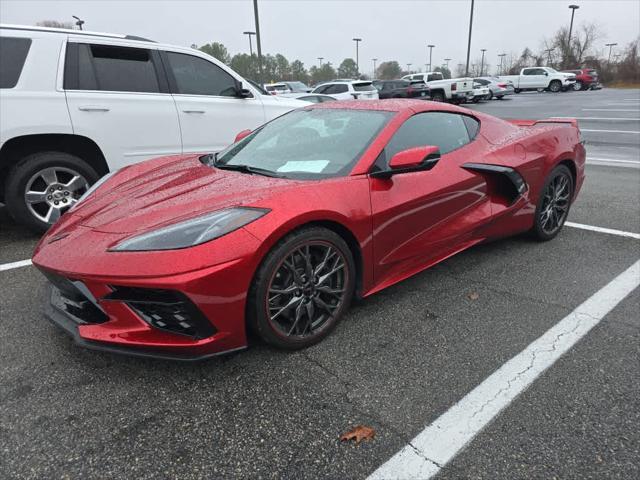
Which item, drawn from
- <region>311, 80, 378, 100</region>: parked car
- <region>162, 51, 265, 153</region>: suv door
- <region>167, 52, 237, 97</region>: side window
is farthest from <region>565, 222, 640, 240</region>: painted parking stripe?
<region>311, 80, 378, 100</region>: parked car

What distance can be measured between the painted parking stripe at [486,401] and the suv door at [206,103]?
410 centimetres

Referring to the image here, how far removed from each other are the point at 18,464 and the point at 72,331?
0.58 m

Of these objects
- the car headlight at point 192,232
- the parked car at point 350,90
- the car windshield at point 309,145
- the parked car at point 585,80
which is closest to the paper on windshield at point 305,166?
the car windshield at point 309,145

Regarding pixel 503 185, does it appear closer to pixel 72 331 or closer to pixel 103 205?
pixel 103 205

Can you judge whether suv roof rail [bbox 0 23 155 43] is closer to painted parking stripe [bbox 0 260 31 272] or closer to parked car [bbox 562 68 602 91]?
painted parking stripe [bbox 0 260 31 272]

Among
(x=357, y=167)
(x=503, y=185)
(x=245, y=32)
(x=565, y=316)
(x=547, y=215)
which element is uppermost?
(x=245, y=32)

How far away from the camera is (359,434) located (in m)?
1.89

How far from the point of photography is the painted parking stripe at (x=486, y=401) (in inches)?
68.9

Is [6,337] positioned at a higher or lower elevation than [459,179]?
lower

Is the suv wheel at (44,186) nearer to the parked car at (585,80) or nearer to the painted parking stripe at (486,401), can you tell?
the painted parking stripe at (486,401)

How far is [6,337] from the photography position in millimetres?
2633

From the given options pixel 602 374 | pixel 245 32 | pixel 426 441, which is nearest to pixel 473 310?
pixel 602 374

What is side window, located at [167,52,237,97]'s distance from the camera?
5.09 meters

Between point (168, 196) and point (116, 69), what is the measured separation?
2.89 m
